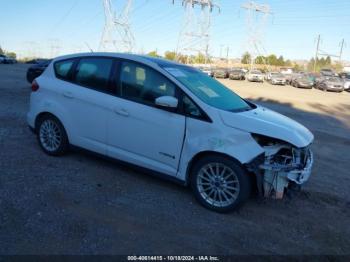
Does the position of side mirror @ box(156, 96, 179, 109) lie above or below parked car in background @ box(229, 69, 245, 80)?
above

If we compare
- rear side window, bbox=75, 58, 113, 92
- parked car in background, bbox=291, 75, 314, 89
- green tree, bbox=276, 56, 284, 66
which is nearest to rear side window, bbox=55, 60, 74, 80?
rear side window, bbox=75, 58, 113, 92

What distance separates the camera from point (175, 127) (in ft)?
15.4

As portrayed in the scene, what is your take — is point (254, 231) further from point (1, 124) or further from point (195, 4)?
point (195, 4)

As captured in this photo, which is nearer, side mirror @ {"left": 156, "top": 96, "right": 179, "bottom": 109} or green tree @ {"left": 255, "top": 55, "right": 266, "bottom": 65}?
side mirror @ {"left": 156, "top": 96, "right": 179, "bottom": 109}

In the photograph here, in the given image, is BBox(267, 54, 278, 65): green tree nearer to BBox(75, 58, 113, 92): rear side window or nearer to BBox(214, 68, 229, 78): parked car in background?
BBox(214, 68, 229, 78): parked car in background

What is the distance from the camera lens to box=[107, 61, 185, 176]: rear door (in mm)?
4762

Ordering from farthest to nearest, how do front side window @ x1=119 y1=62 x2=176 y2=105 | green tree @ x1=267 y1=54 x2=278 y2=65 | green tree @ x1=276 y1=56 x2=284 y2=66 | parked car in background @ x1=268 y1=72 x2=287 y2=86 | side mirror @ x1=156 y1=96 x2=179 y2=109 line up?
green tree @ x1=276 y1=56 x2=284 y2=66, green tree @ x1=267 y1=54 x2=278 y2=65, parked car in background @ x1=268 y1=72 x2=287 y2=86, front side window @ x1=119 y1=62 x2=176 y2=105, side mirror @ x1=156 y1=96 x2=179 y2=109

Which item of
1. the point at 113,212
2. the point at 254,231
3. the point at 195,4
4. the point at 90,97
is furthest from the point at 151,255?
the point at 195,4

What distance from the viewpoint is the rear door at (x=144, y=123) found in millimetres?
4762

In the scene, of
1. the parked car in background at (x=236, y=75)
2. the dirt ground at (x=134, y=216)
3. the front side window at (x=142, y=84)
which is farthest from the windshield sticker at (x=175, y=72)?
the parked car in background at (x=236, y=75)

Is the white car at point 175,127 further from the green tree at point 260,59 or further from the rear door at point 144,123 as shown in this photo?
the green tree at point 260,59

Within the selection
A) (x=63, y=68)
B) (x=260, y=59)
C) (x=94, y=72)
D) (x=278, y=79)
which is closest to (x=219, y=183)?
(x=94, y=72)

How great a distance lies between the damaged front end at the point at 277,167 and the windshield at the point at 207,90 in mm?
777

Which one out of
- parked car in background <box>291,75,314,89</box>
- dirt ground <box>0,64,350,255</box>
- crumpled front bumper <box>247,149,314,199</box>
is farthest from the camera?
parked car in background <box>291,75,314,89</box>
